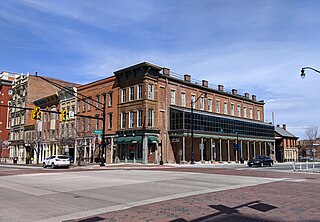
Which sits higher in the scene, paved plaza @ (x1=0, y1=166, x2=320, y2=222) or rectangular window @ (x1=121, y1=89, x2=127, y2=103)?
rectangular window @ (x1=121, y1=89, x2=127, y2=103)

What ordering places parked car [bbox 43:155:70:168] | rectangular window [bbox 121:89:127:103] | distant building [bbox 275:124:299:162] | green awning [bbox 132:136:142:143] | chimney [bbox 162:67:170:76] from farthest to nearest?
distant building [bbox 275:124:299:162], chimney [bbox 162:67:170:76], rectangular window [bbox 121:89:127:103], green awning [bbox 132:136:142:143], parked car [bbox 43:155:70:168]

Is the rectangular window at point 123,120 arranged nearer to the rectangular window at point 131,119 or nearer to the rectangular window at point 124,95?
the rectangular window at point 131,119

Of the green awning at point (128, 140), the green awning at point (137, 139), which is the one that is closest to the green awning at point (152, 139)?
the green awning at point (137, 139)

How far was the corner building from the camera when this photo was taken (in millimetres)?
43312

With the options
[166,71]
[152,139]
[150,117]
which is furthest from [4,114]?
[152,139]

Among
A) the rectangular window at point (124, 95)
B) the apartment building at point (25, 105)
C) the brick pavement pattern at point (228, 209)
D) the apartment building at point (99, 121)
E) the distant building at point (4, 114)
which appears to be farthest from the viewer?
the distant building at point (4, 114)

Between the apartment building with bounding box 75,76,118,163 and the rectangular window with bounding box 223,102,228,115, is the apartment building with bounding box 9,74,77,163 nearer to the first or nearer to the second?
the apartment building with bounding box 75,76,118,163

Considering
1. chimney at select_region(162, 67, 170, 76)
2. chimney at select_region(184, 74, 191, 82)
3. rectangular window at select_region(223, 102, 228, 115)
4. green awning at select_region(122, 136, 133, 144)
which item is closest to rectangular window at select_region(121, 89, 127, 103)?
green awning at select_region(122, 136, 133, 144)

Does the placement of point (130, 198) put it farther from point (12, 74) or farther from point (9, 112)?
point (12, 74)

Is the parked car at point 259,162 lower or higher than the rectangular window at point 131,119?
lower

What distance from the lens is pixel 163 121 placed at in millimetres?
45188

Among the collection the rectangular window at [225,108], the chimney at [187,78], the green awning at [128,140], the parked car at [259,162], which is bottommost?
the parked car at [259,162]

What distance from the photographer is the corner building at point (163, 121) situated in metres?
43.3

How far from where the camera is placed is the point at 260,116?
69.3 metres
